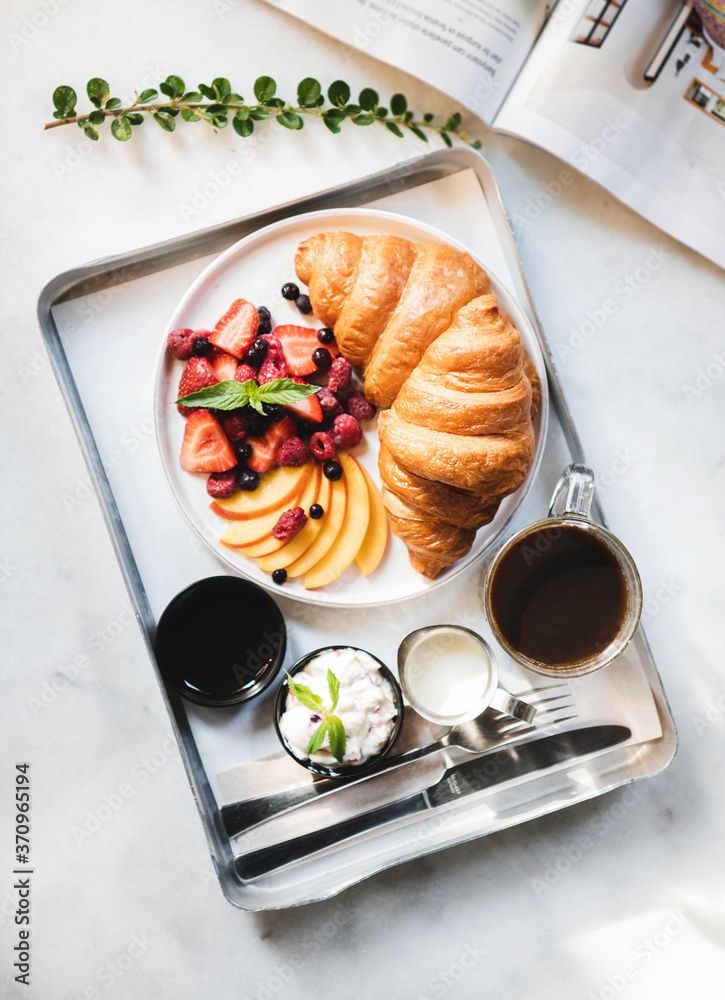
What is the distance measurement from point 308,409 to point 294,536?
33 cm

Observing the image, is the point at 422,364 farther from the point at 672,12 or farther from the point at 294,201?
the point at 672,12

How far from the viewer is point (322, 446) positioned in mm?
1815

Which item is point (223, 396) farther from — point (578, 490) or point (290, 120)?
point (578, 490)

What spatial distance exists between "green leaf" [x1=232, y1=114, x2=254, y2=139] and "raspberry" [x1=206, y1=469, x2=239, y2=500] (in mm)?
934

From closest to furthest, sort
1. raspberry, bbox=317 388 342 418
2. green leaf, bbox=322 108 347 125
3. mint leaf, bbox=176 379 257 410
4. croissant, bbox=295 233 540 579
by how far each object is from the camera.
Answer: croissant, bbox=295 233 540 579
mint leaf, bbox=176 379 257 410
raspberry, bbox=317 388 342 418
green leaf, bbox=322 108 347 125

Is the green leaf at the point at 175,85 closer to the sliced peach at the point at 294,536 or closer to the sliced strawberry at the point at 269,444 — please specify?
the sliced strawberry at the point at 269,444

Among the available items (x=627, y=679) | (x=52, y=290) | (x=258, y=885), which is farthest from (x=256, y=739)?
(x=52, y=290)

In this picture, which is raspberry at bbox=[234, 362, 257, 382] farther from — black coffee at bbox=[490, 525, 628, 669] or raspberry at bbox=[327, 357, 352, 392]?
black coffee at bbox=[490, 525, 628, 669]

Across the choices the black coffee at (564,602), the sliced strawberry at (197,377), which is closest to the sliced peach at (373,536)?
the black coffee at (564,602)

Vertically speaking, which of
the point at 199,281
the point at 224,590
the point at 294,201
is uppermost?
the point at 294,201

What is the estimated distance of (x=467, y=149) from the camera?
184 cm

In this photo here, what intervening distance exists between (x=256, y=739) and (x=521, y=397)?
3.74 feet

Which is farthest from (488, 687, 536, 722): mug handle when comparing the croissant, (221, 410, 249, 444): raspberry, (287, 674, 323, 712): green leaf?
(221, 410, 249, 444): raspberry

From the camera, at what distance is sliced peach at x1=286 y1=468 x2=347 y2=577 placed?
5.94 ft
